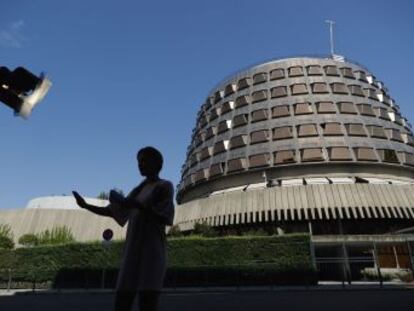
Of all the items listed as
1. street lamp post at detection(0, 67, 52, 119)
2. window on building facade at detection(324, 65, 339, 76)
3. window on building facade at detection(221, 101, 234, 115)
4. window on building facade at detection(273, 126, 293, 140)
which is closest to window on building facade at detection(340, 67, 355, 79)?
window on building facade at detection(324, 65, 339, 76)

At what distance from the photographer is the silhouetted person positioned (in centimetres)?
339

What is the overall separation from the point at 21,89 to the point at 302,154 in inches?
1752

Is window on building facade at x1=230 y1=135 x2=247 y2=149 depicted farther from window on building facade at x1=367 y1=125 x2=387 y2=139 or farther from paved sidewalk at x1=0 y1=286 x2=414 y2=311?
paved sidewalk at x1=0 y1=286 x2=414 y2=311

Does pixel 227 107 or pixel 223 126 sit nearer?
pixel 223 126

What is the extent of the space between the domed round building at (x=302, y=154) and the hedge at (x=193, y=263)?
47.7 ft

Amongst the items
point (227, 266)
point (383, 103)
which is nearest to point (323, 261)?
point (227, 266)

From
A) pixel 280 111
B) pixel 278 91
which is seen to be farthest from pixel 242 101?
pixel 280 111

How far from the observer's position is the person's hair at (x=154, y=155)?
393 cm

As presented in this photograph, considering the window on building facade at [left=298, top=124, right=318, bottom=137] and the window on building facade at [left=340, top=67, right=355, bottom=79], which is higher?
the window on building facade at [left=340, top=67, right=355, bottom=79]

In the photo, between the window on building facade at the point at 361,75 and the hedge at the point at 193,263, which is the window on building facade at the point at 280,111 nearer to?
the window on building facade at the point at 361,75

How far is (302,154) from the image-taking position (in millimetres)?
47219

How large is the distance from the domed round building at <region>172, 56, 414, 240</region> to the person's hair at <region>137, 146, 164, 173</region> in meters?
37.0

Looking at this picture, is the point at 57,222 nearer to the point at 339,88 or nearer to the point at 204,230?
the point at 204,230

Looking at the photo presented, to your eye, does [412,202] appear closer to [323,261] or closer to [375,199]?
[375,199]
